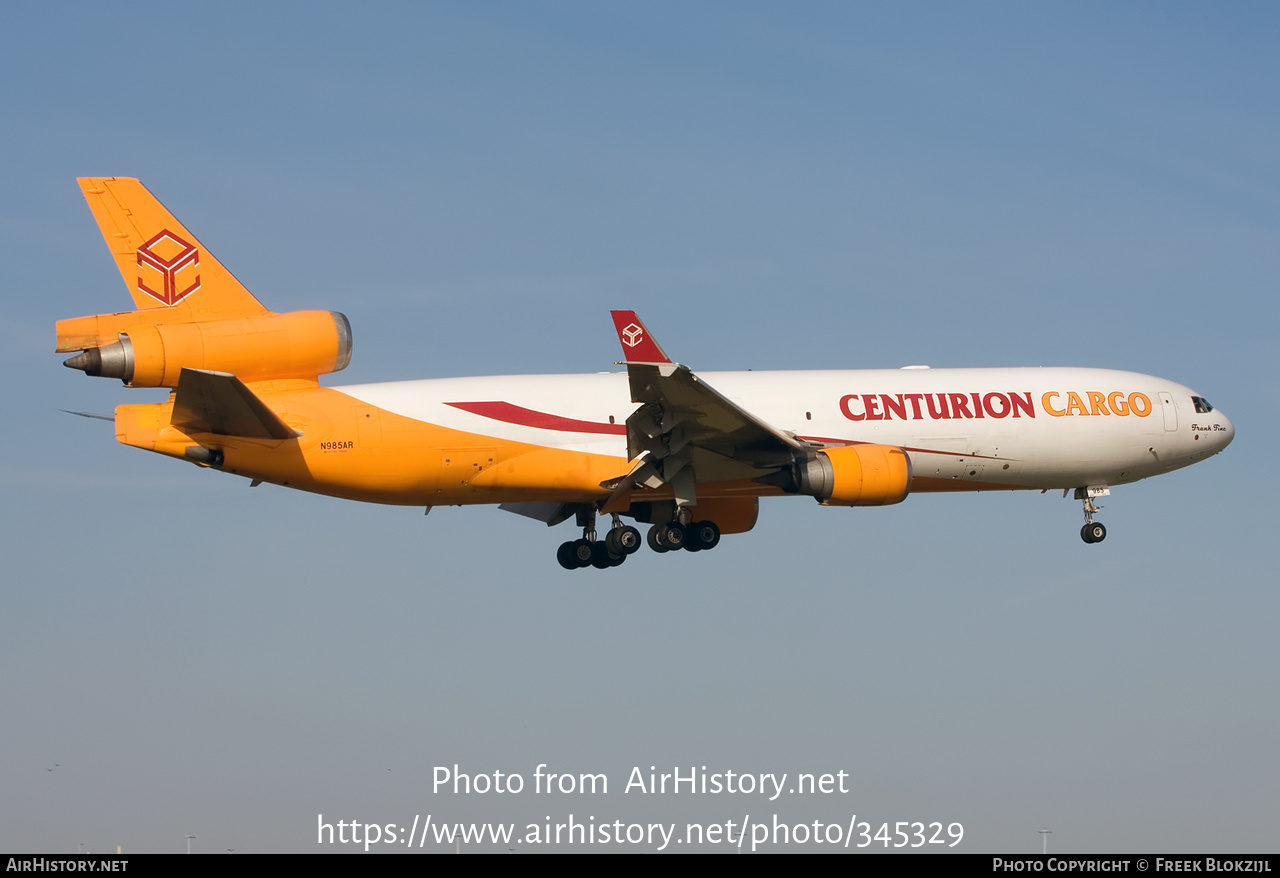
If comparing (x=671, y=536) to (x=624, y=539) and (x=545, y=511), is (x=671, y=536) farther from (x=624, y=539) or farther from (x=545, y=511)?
(x=545, y=511)

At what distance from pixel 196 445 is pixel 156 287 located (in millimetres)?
3866

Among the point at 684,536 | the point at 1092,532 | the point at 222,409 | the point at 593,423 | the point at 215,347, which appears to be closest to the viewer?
the point at 222,409

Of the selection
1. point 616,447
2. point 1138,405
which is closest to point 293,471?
point 616,447

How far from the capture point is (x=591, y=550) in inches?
1719

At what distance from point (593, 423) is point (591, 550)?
17.7 ft

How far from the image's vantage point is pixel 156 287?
36.6 metres

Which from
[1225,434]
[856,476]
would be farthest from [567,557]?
[1225,434]

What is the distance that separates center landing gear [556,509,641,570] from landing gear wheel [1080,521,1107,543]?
13017 millimetres

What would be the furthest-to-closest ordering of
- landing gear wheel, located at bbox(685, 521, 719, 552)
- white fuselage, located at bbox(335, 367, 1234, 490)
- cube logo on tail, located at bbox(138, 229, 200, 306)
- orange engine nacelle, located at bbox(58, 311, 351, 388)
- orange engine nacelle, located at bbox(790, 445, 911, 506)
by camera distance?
landing gear wheel, located at bbox(685, 521, 719, 552), white fuselage, located at bbox(335, 367, 1234, 490), orange engine nacelle, located at bbox(790, 445, 911, 506), cube logo on tail, located at bbox(138, 229, 200, 306), orange engine nacelle, located at bbox(58, 311, 351, 388)

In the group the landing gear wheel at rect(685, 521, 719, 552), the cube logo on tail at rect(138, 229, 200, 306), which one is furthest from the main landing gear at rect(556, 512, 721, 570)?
the cube logo on tail at rect(138, 229, 200, 306)

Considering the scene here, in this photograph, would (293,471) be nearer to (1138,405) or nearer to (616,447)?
(616,447)

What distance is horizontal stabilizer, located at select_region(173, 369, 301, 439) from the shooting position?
34.1 meters

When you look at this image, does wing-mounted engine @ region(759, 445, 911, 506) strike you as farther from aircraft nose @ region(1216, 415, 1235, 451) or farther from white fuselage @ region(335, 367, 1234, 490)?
aircraft nose @ region(1216, 415, 1235, 451)

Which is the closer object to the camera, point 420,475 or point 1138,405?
point 420,475
